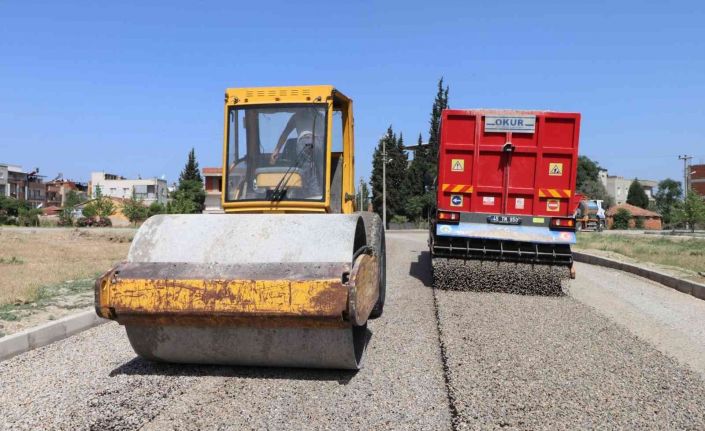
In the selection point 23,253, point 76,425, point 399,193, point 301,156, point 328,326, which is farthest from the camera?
point 399,193

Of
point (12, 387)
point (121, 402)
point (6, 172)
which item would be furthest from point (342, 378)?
point (6, 172)

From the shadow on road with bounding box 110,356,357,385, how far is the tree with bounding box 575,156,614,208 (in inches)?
3093

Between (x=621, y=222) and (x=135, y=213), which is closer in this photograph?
(x=621, y=222)

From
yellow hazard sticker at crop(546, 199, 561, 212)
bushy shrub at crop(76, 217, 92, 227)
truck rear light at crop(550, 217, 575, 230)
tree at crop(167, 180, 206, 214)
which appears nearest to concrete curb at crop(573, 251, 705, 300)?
truck rear light at crop(550, 217, 575, 230)

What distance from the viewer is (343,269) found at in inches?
169

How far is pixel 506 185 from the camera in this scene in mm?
10297

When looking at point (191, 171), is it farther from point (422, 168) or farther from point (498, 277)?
point (498, 277)

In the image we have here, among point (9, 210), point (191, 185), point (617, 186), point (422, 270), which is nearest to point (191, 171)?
point (191, 185)

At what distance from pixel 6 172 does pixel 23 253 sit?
93.6m

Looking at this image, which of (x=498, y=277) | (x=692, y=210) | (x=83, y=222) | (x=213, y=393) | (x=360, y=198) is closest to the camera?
(x=213, y=393)

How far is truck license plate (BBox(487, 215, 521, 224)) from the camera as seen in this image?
1011 centimetres

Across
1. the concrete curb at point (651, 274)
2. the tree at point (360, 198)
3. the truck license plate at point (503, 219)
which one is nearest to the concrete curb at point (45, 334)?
the tree at point (360, 198)

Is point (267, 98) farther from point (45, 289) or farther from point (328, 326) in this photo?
point (45, 289)

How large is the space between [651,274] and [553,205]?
16.4 ft
